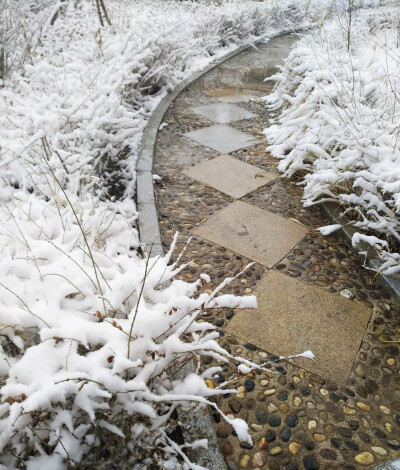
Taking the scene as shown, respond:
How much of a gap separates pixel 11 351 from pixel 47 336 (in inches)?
11.4

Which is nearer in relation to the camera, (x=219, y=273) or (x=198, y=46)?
(x=219, y=273)

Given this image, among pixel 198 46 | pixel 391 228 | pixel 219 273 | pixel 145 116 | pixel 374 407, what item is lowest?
pixel 374 407

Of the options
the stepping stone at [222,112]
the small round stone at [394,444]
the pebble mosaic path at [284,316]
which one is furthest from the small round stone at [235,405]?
the stepping stone at [222,112]

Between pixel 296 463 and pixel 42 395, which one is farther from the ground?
pixel 42 395

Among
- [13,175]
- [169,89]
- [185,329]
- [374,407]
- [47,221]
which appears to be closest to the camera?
[185,329]

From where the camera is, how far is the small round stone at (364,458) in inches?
69.7

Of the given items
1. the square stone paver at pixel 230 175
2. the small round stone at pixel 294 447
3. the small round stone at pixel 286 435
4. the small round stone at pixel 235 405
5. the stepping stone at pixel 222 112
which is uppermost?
the stepping stone at pixel 222 112

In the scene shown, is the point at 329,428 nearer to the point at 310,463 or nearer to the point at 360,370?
the point at 310,463

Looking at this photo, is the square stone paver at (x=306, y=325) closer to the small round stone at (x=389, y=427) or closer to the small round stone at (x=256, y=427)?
the small round stone at (x=389, y=427)

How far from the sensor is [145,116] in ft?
17.5

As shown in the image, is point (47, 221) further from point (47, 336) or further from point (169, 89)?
point (169, 89)

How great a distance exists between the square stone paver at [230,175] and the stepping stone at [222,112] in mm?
1465

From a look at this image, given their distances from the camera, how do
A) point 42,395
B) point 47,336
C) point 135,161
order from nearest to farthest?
1. point 42,395
2. point 47,336
3. point 135,161

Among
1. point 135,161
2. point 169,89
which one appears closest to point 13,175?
point 135,161
